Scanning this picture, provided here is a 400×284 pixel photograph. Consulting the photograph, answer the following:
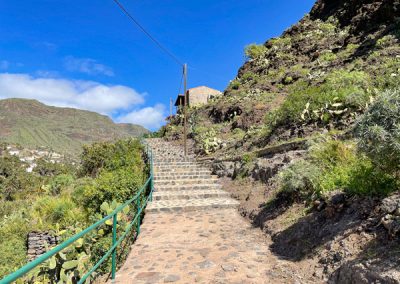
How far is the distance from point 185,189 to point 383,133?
326 inches

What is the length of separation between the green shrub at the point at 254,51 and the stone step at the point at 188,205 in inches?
1066

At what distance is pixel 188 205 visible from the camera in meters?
9.30

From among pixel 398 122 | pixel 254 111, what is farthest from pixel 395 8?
pixel 398 122

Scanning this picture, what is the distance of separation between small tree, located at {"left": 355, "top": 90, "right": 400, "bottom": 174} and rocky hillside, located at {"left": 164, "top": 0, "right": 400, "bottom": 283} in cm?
1

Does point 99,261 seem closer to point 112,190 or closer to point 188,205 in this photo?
point 188,205

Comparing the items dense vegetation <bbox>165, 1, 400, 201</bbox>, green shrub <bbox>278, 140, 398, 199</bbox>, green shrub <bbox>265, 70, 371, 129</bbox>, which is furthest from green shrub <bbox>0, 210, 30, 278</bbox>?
green shrub <bbox>265, 70, 371, 129</bbox>

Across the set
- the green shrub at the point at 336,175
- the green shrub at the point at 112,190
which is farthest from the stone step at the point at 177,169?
the green shrub at the point at 336,175

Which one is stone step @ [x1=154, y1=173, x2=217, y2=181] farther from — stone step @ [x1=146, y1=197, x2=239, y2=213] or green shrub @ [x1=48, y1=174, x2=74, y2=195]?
green shrub @ [x1=48, y1=174, x2=74, y2=195]

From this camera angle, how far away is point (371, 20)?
23.5m

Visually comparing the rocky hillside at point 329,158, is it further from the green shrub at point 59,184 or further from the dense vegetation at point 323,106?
the green shrub at point 59,184

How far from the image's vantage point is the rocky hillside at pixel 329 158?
412cm

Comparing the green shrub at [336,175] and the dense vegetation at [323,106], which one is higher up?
the dense vegetation at [323,106]

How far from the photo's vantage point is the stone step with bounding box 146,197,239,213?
910 centimetres

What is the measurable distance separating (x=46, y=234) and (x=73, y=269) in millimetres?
9205
